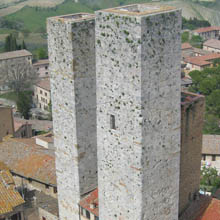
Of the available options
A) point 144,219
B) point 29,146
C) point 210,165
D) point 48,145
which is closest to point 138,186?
point 144,219

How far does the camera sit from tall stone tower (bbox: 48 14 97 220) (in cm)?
2072

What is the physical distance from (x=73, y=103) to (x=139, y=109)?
5026 millimetres

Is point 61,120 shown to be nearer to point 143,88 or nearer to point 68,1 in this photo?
point 143,88

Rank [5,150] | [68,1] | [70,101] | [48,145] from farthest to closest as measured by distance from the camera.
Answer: [68,1], [48,145], [5,150], [70,101]

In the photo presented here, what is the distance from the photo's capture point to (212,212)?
22359 millimetres

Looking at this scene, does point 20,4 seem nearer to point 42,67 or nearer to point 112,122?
point 42,67

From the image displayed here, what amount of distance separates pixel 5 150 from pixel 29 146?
2.06m

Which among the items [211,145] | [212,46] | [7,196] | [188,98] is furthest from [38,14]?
[188,98]

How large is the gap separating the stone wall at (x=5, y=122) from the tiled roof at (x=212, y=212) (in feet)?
81.6

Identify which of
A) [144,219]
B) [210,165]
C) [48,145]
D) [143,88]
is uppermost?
[143,88]

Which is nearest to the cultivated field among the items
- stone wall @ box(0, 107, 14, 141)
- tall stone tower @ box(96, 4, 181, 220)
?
stone wall @ box(0, 107, 14, 141)

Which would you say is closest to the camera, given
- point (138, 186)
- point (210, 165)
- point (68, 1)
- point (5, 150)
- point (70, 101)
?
point (138, 186)

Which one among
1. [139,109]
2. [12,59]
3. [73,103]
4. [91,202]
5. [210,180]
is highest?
[139,109]

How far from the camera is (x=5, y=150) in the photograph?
35.1m
